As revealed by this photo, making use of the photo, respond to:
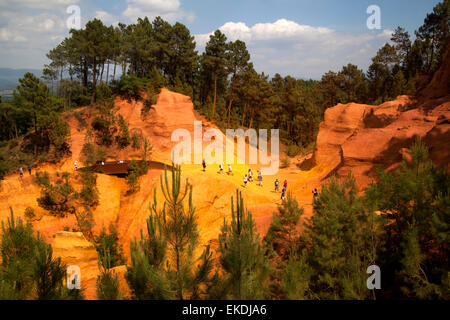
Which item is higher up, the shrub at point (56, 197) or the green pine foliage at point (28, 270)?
the green pine foliage at point (28, 270)

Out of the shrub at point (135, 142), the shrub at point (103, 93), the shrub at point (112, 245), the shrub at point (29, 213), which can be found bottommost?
the shrub at point (112, 245)

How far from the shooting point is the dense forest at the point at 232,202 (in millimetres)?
7562

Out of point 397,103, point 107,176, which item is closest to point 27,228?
point 107,176

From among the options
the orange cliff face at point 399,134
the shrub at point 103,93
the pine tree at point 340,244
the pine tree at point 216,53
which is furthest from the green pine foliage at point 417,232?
the shrub at point 103,93

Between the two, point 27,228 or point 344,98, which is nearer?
point 27,228

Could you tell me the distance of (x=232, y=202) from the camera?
6.51 m

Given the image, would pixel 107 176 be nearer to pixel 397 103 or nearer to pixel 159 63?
pixel 159 63

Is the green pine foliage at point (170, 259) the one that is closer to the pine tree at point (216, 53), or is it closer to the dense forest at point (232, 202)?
the dense forest at point (232, 202)

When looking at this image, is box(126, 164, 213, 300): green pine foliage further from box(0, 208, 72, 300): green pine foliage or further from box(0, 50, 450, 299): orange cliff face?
box(0, 50, 450, 299): orange cliff face

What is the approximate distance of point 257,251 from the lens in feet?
24.7

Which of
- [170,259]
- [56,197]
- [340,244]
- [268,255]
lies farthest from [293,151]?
[170,259]

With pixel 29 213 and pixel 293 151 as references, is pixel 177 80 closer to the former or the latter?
pixel 293 151

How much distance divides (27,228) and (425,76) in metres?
36.2

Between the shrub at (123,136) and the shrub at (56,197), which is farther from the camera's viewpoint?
the shrub at (123,136)
